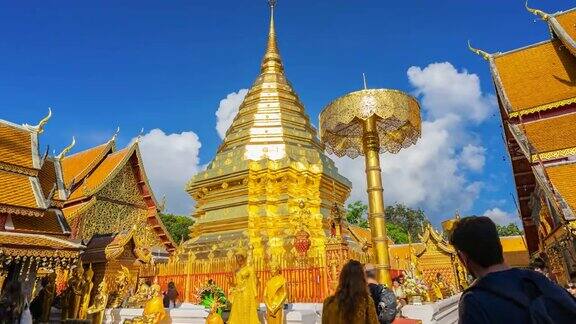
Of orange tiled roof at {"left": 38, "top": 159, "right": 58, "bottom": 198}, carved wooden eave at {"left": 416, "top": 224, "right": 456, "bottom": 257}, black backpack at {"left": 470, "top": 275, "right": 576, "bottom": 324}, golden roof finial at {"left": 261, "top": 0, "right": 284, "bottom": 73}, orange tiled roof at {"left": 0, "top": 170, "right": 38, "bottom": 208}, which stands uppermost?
golden roof finial at {"left": 261, "top": 0, "right": 284, "bottom": 73}

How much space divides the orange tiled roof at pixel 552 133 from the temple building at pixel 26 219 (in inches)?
465

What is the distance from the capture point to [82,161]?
766 inches

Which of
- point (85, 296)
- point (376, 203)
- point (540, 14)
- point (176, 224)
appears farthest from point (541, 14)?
point (176, 224)

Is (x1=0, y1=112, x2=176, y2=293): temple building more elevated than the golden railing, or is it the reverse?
(x1=0, y1=112, x2=176, y2=293): temple building

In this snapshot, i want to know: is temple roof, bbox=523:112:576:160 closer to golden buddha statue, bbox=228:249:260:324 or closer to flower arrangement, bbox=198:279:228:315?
golden buddha statue, bbox=228:249:260:324

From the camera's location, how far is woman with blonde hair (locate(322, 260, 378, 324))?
2885mm

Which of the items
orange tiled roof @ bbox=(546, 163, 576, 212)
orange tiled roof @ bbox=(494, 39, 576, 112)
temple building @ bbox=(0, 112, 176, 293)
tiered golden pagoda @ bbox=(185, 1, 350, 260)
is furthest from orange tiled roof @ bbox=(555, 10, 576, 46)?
temple building @ bbox=(0, 112, 176, 293)

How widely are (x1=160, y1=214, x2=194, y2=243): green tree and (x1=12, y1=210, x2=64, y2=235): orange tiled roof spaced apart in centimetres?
3074

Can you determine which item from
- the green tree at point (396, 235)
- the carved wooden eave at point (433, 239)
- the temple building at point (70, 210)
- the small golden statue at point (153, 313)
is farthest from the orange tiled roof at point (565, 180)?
the green tree at point (396, 235)

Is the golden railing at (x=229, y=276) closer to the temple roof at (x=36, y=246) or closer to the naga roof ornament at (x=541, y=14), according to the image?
the temple roof at (x=36, y=246)

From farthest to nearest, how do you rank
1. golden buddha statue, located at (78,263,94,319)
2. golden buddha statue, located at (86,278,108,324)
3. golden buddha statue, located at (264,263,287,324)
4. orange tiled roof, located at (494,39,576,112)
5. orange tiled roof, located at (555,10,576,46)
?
orange tiled roof, located at (555,10,576,46)
orange tiled roof, located at (494,39,576,112)
golden buddha statue, located at (78,263,94,319)
golden buddha statue, located at (86,278,108,324)
golden buddha statue, located at (264,263,287,324)

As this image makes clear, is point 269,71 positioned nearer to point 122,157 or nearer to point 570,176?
point 122,157

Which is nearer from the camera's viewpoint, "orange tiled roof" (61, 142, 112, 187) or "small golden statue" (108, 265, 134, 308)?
"small golden statue" (108, 265, 134, 308)

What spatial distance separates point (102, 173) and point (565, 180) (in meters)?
17.9
